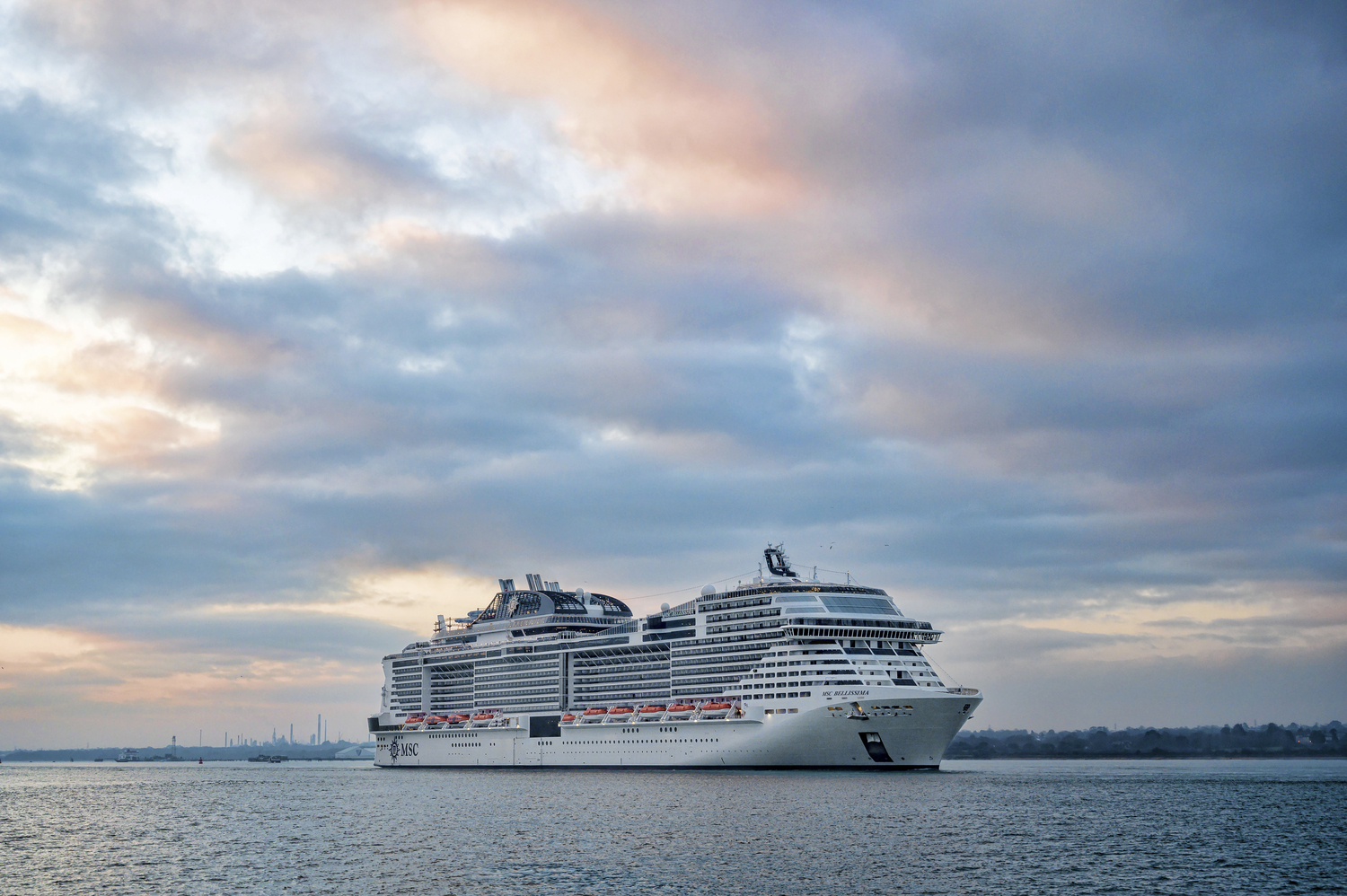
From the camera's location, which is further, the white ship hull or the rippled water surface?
the white ship hull

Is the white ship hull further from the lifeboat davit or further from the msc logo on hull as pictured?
the msc logo on hull

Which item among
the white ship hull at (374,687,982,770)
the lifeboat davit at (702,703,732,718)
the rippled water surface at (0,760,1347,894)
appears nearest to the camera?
the rippled water surface at (0,760,1347,894)

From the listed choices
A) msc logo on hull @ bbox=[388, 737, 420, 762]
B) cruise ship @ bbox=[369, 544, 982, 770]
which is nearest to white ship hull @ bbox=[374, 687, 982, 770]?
cruise ship @ bbox=[369, 544, 982, 770]

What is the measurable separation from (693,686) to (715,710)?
9650 millimetres

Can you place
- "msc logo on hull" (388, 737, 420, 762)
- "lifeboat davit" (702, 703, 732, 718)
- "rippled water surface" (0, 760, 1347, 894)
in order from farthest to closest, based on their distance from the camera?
1. "msc logo on hull" (388, 737, 420, 762)
2. "lifeboat davit" (702, 703, 732, 718)
3. "rippled water surface" (0, 760, 1347, 894)

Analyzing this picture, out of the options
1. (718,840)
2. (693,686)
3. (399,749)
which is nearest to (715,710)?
(693,686)

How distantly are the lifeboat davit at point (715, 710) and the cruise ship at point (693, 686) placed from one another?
0.19 meters

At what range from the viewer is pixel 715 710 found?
359 ft

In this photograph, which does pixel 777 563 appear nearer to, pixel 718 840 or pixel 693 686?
pixel 693 686

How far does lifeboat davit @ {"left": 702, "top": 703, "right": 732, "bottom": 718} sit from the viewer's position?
10850cm

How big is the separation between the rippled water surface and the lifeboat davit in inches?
238

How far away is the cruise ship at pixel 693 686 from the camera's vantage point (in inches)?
3964

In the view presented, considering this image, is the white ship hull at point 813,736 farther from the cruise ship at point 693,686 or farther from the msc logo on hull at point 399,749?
the msc logo on hull at point 399,749

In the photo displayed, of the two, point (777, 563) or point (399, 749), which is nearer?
point (777, 563)
